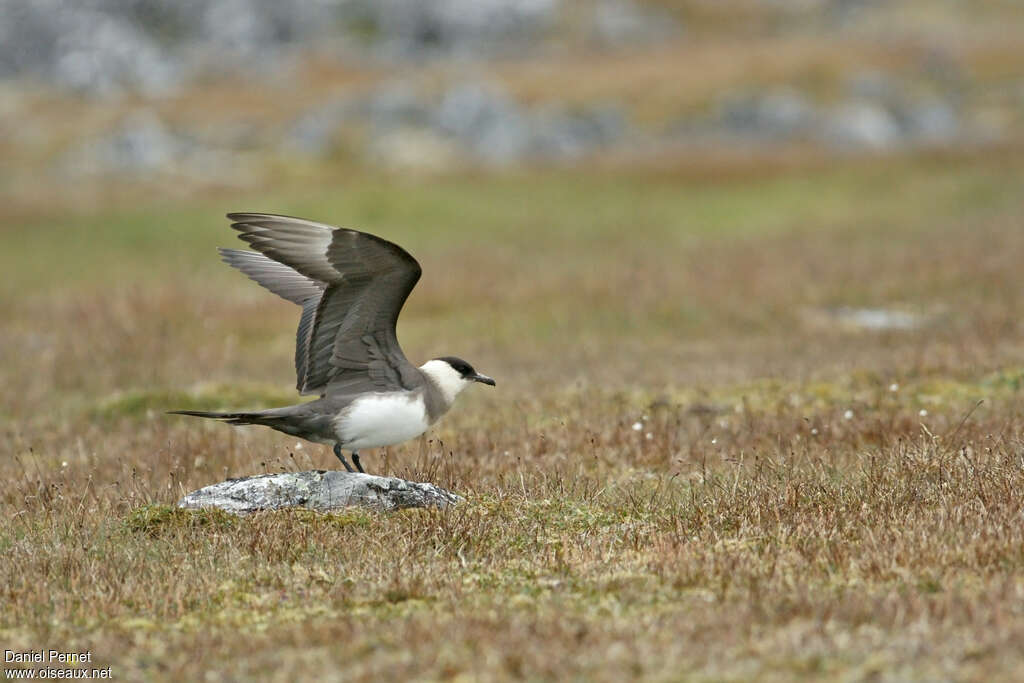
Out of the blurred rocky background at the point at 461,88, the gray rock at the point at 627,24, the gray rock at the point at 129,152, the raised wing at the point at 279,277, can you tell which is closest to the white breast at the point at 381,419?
the raised wing at the point at 279,277

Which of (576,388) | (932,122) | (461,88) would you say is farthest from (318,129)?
(576,388)

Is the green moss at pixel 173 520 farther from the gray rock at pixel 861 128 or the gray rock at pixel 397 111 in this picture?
the gray rock at pixel 397 111

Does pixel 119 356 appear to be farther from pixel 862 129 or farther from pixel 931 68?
pixel 931 68

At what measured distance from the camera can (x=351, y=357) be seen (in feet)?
27.0

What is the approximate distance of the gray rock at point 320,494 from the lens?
7734 millimetres

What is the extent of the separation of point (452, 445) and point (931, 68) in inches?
1754

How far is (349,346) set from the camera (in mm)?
8227

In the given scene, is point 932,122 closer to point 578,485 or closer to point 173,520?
point 578,485

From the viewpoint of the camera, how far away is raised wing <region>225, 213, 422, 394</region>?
7734 mm

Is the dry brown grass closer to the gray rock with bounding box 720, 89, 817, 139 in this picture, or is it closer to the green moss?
the green moss

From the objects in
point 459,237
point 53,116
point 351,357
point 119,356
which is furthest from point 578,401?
point 53,116

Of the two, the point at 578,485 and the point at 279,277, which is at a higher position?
the point at 279,277

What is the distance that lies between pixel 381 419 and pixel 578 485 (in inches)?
65.8

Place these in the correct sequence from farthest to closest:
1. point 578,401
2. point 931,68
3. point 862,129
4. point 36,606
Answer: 1. point 931,68
2. point 862,129
3. point 578,401
4. point 36,606
